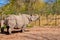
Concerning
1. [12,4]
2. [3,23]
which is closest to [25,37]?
[3,23]

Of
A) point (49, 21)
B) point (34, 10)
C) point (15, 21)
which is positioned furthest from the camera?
point (34, 10)

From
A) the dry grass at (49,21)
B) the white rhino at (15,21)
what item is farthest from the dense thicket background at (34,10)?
the white rhino at (15,21)

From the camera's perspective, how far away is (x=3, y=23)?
1349cm

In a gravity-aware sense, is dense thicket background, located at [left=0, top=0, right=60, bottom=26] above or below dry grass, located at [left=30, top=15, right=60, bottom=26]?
above

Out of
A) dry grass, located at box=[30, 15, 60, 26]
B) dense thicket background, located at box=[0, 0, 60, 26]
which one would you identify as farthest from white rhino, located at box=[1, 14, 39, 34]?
dry grass, located at box=[30, 15, 60, 26]

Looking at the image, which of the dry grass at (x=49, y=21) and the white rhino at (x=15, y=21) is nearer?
the white rhino at (x=15, y=21)

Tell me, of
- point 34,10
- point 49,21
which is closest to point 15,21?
point 49,21

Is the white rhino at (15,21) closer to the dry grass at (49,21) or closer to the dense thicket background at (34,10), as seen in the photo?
the dense thicket background at (34,10)

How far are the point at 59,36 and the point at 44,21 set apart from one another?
737 centimetres

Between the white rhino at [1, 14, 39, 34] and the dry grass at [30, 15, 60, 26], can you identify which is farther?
the dry grass at [30, 15, 60, 26]

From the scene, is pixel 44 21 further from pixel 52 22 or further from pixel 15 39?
pixel 15 39

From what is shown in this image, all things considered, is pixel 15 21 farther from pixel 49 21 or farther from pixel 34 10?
pixel 34 10

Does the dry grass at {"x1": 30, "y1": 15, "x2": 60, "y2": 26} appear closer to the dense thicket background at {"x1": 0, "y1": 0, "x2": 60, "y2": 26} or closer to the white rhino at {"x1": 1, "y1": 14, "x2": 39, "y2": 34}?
the dense thicket background at {"x1": 0, "y1": 0, "x2": 60, "y2": 26}

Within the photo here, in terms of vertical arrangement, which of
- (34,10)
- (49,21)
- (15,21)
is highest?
(34,10)
